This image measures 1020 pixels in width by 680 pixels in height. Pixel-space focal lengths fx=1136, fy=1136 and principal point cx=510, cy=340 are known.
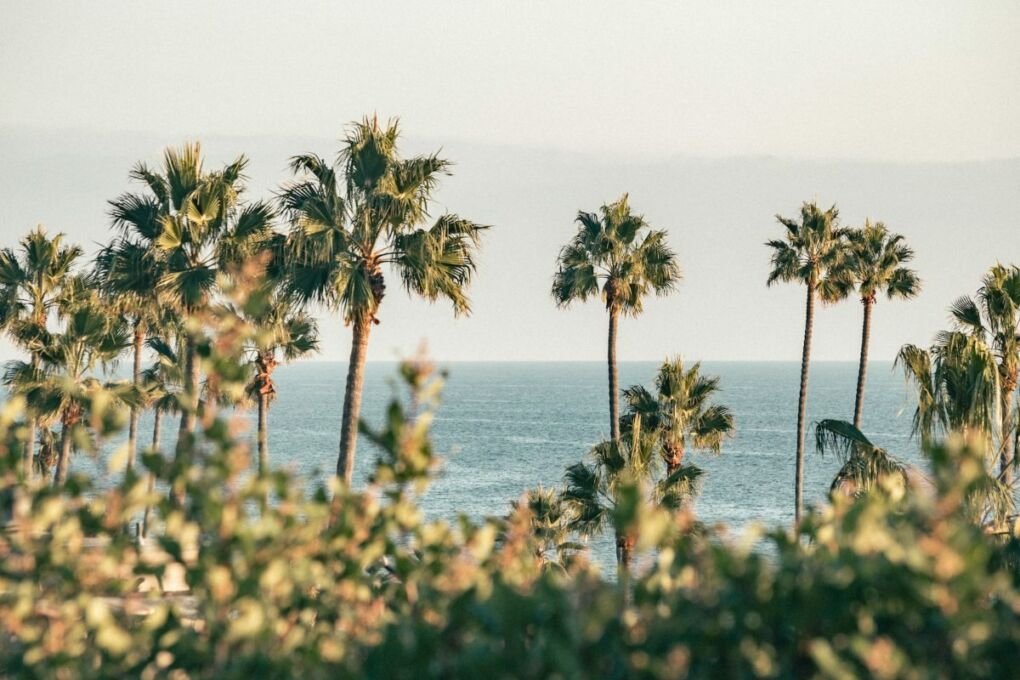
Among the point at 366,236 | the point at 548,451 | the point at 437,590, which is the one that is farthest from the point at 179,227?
the point at 548,451

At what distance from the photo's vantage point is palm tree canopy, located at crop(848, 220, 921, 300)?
4231 cm

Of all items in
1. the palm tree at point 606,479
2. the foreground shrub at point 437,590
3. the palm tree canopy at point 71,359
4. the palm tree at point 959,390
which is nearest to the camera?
the foreground shrub at point 437,590

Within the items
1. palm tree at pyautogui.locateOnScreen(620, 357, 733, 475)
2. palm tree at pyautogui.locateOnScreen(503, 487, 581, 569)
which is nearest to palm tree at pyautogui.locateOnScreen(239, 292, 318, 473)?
palm tree at pyautogui.locateOnScreen(503, 487, 581, 569)

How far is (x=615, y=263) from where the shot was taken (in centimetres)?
3447

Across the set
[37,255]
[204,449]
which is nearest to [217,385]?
[204,449]

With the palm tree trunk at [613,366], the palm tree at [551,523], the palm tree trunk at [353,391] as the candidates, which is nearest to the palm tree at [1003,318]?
the palm tree at [551,523]

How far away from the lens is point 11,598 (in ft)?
14.4

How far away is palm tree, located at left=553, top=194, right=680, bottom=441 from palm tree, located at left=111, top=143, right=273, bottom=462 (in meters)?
12.6

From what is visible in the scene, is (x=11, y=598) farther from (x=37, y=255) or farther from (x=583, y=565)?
(x=37, y=255)

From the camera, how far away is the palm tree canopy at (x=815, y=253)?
40812mm

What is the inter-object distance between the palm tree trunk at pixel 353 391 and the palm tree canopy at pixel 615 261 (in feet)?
44.9

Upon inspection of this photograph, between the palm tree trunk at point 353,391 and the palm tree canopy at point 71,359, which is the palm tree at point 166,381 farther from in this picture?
the palm tree trunk at point 353,391

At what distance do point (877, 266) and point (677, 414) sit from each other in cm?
1648

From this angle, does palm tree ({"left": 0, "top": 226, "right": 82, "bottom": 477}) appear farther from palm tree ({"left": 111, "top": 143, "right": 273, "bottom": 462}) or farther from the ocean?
the ocean
